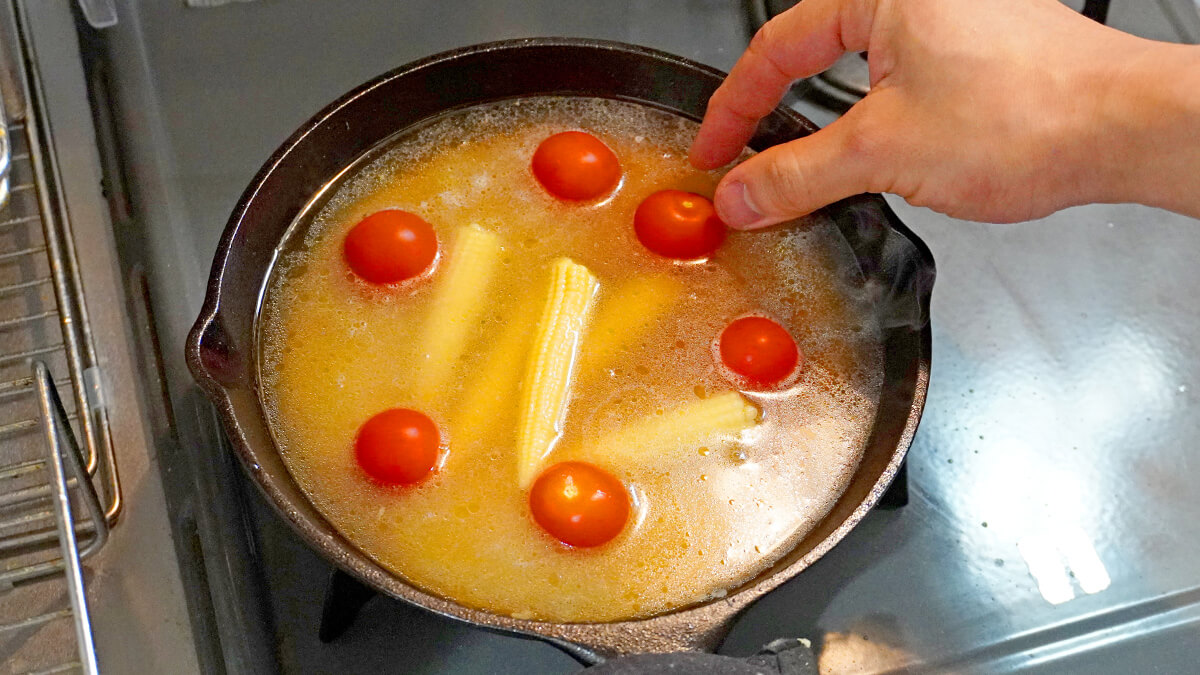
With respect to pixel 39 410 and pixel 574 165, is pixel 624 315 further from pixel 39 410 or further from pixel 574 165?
pixel 39 410

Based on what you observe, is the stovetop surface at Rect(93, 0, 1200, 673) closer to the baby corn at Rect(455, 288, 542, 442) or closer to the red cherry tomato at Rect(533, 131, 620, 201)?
the baby corn at Rect(455, 288, 542, 442)

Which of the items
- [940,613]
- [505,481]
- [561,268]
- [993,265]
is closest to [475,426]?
[505,481]

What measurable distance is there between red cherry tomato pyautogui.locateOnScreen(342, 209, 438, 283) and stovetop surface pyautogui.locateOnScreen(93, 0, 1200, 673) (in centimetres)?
25

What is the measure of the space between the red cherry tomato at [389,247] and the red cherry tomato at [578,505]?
291 mm

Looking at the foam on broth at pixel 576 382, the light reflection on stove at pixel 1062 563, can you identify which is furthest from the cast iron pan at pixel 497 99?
the light reflection on stove at pixel 1062 563

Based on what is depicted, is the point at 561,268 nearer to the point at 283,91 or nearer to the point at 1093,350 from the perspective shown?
the point at 283,91

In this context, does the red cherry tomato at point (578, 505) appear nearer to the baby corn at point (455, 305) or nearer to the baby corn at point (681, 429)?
the baby corn at point (681, 429)

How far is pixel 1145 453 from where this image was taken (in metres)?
1.11

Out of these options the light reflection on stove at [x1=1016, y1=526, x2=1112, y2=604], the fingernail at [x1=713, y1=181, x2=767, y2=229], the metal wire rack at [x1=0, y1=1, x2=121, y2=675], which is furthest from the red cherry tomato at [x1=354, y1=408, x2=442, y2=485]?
the light reflection on stove at [x1=1016, y1=526, x2=1112, y2=604]

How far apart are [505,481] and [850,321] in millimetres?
432

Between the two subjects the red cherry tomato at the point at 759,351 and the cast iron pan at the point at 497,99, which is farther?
the red cherry tomato at the point at 759,351

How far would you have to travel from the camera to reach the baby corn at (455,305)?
37.6 inches

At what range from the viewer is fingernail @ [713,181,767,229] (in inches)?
36.9

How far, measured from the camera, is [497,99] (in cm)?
110
